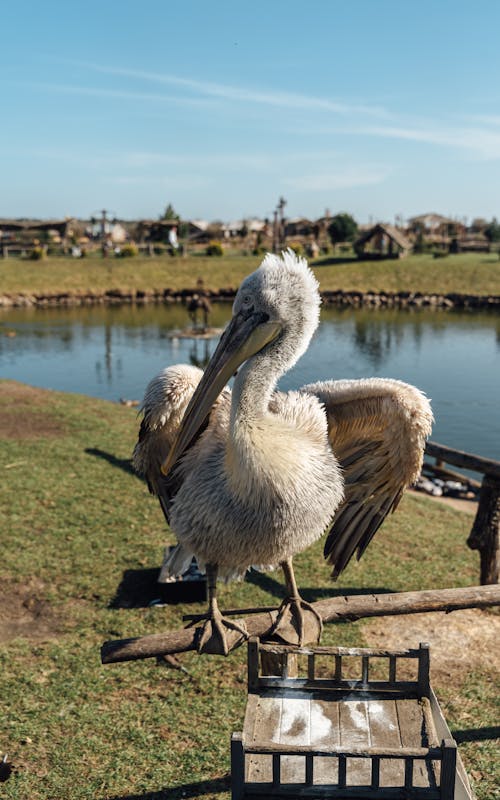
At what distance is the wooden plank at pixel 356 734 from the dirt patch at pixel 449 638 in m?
2.28

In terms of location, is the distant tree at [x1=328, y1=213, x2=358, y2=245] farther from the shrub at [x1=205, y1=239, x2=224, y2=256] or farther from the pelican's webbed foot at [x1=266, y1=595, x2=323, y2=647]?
the pelican's webbed foot at [x1=266, y1=595, x2=323, y2=647]

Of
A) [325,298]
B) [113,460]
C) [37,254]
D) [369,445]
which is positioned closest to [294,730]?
[369,445]

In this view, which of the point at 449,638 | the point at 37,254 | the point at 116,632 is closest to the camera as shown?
the point at 116,632

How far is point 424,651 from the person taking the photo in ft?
Result: 10.4

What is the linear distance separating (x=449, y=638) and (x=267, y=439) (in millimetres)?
3509

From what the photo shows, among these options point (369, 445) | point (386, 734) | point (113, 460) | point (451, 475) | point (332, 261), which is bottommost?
point (451, 475)

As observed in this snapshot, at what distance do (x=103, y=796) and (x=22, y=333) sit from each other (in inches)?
1029

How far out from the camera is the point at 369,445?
412 centimetres

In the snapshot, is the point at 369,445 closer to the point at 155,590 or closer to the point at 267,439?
the point at 267,439

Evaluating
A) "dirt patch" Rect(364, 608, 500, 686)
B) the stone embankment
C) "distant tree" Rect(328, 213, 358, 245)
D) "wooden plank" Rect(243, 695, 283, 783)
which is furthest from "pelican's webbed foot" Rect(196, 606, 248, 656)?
"distant tree" Rect(328, 213, 358, 245)

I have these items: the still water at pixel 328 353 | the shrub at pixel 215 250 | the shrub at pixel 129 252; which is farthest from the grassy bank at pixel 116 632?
the shrub at pixel 215 250

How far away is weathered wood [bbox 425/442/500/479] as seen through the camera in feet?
20.0

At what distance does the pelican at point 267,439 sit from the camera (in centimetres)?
331

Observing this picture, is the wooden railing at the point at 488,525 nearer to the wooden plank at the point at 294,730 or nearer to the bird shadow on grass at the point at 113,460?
the wooden plank at the point at 294,730
